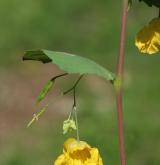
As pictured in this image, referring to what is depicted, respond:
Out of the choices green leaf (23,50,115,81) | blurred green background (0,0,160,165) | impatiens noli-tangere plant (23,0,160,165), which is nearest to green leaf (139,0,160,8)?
impatiens noli-tangere plant (23,0,160,165)

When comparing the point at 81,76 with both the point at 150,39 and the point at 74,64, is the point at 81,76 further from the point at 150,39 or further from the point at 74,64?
the point at 150,39

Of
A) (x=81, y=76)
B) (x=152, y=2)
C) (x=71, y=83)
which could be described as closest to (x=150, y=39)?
(x=152, y=2)

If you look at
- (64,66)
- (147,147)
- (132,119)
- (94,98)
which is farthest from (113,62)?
(64,66)

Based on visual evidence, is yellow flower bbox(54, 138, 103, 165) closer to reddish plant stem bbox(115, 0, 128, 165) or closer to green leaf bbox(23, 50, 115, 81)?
reddish plant stem bbox(115, 0, 128, 165)

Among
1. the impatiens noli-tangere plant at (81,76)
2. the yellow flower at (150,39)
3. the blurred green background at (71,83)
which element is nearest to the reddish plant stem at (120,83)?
the impatiens noli-tangere plant at (81,76)

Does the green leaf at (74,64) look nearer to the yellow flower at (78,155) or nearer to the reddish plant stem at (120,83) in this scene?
the reddish plant stem at (120,83)

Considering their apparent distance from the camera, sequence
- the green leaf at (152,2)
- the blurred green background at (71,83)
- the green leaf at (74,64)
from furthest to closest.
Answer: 1. the blurred green background at (71,83)
2. the green leaf at (152,2)
3. the green leaf at (74,64)
